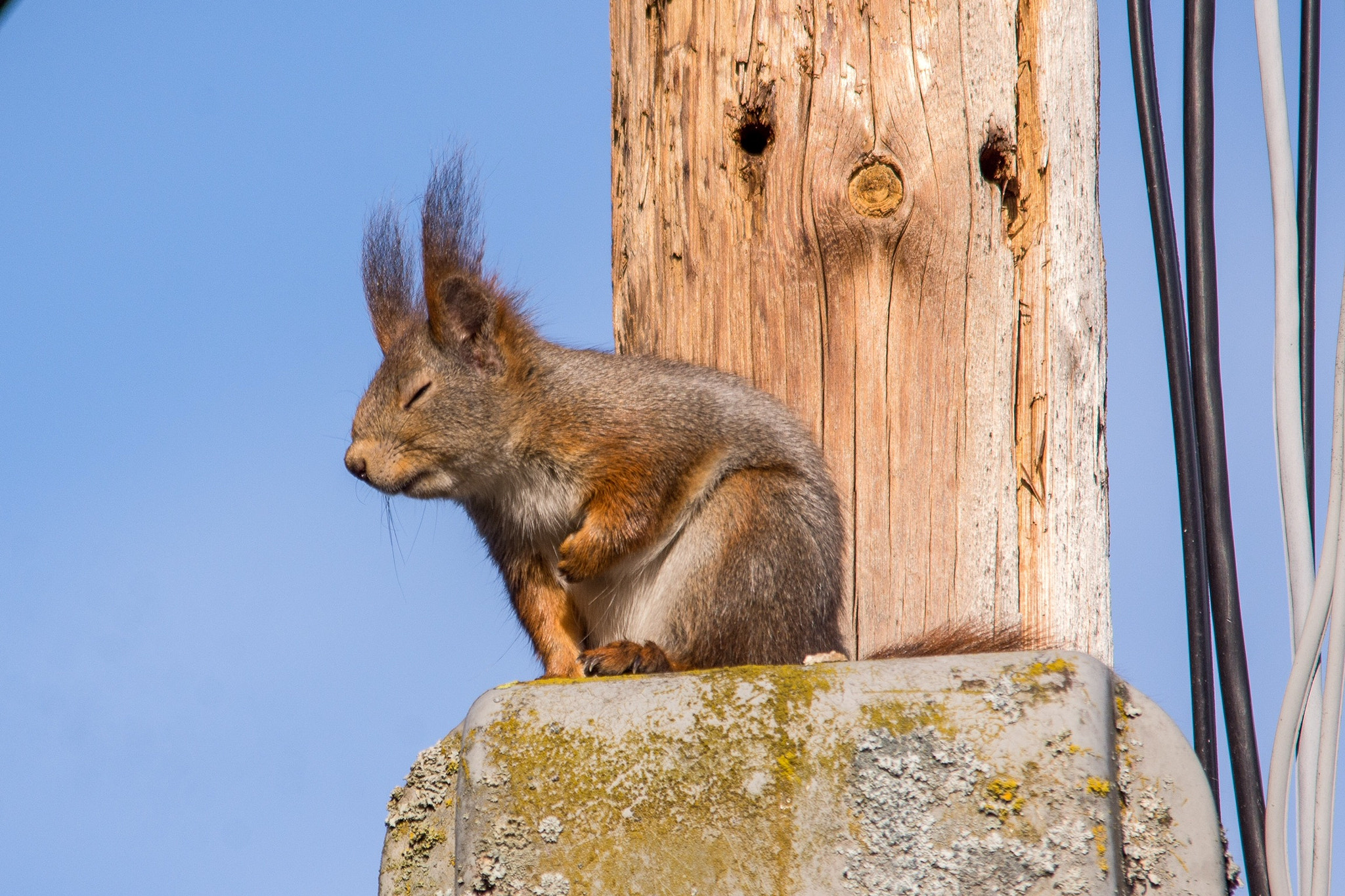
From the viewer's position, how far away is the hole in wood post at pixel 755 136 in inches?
106

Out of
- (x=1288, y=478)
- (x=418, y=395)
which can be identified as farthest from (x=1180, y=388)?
(x=418, y=395)

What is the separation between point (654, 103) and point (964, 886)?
5.90 feet

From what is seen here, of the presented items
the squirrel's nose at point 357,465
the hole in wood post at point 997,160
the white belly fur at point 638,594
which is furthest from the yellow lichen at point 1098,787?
the squirrel's nose at point 357,465

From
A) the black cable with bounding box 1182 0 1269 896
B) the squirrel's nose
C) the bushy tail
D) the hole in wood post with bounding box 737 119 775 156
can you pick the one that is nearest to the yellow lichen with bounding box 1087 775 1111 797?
the bushy tail

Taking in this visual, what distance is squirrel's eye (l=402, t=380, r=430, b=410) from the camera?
3.20 m

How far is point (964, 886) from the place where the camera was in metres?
1.67

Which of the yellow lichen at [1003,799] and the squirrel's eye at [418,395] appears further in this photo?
the squirrel's eye at [418,395]

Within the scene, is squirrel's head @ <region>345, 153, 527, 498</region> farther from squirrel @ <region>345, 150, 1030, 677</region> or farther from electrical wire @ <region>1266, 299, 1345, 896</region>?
electrical wire @ <region>1266, 299, 1345, 896</region>

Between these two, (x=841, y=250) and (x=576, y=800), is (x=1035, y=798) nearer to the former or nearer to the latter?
(x=576, y=800)

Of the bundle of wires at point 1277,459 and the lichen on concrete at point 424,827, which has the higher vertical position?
the bundle of wires at point 1277,459

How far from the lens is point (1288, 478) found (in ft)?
7.11

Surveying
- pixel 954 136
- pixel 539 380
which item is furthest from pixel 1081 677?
pixel 539 380

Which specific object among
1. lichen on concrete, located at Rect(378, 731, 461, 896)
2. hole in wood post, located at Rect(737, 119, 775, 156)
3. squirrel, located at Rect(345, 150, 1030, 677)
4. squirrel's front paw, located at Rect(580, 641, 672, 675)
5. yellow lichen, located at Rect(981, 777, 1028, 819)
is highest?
hole in wood post, located at Rect(737, 119, 775, 156)

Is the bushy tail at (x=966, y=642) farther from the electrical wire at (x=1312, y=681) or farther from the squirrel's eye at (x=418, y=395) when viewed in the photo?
the squirrel's eye at (x=418, y=395)
